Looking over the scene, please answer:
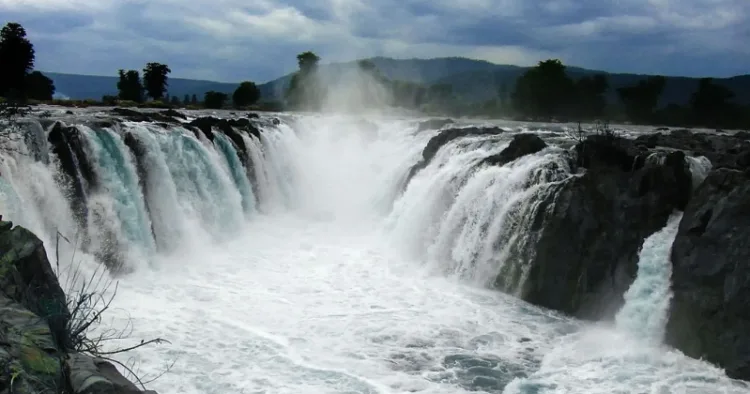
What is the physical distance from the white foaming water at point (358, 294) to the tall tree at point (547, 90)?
157 ft

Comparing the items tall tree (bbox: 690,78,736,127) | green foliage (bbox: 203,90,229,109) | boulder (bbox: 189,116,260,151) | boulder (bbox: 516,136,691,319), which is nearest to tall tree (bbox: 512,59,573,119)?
tall tree (bbox: 690,78,736,127)

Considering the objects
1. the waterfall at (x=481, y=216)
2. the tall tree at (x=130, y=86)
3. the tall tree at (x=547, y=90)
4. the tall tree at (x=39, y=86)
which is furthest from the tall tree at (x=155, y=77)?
the waterfall at (x=481, y=216)

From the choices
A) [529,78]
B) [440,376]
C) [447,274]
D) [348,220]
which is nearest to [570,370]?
[440,376]

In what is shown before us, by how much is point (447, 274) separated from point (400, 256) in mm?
2213

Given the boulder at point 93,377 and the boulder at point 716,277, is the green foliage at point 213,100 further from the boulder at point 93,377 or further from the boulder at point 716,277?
the boulder at point 93,377

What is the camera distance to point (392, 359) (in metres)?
9.64

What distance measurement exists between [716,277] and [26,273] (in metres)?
10.2

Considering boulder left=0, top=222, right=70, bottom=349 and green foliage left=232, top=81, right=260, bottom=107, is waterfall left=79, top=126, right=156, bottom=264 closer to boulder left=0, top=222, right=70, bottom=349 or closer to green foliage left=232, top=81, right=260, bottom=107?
boulder left=0, top=222, right=70, bottom=349

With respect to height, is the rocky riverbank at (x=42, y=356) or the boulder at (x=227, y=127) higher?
the boulder at (x=227, y=127)

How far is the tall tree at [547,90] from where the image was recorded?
216 feet

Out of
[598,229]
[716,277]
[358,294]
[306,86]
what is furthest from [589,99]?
[716,277]

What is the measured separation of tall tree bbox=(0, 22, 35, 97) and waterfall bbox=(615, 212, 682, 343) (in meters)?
45.7

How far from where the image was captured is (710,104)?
4925 cm

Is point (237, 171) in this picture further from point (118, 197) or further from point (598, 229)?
point (598, 229)
